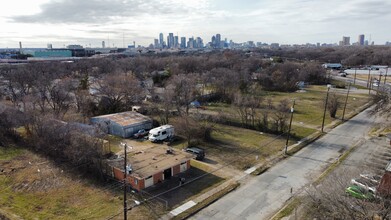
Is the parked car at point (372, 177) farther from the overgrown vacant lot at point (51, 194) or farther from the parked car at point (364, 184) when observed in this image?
the overgrown vacant lot at point (51, 194)

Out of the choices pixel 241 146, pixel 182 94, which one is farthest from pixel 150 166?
pixel 182 94

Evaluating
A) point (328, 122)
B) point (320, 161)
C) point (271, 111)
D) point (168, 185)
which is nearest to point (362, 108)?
point (328, 122)

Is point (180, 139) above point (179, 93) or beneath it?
beneath

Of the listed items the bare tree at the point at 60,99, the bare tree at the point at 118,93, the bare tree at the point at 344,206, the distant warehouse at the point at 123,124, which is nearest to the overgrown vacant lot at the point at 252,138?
the distant warehouse at the point at 123,124

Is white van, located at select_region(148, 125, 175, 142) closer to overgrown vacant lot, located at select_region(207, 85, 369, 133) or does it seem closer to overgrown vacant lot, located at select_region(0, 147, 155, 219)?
overgrown vacant lot, located at select_region(0, 147, 155, 219)

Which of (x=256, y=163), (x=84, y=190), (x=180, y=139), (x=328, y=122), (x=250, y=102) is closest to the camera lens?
(x=84, y=190)

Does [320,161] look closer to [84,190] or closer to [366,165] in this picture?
[366,165]

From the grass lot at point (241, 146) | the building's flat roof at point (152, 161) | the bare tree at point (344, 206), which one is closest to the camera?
the bare tree at point (344, 206)

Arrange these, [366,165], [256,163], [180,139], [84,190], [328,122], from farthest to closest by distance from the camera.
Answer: [328,122] → [180,139] → [256,163] → [366,165] → [84,190]

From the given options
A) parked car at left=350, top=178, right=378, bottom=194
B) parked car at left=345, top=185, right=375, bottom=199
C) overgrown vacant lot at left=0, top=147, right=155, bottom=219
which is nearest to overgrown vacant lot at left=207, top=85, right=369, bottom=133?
parked car at left=350, top=178, right=378, bottom=194
